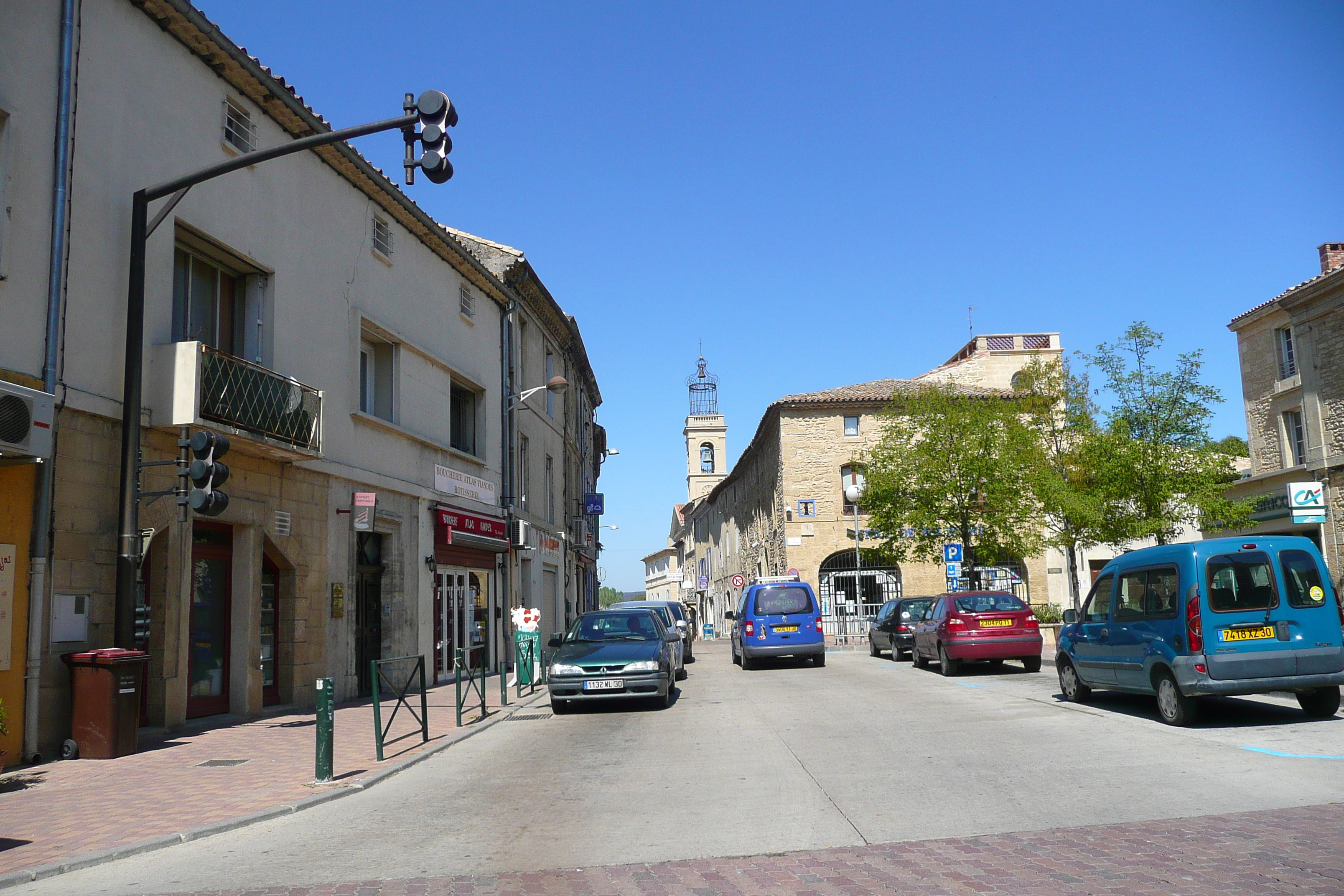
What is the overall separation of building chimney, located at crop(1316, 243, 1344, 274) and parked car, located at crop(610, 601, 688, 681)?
22.5m

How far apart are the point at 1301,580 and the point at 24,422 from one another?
12394mm

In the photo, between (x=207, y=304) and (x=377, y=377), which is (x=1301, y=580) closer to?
(x=207, y=304)

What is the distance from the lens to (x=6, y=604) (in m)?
9.59

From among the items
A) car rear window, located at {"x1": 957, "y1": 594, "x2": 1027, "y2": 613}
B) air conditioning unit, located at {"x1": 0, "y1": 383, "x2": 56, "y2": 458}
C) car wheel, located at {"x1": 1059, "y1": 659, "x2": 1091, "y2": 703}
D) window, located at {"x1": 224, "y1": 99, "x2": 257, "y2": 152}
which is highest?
window, located at {"x1": 224, "y1": 99, "x2": 257, "y2": 152}

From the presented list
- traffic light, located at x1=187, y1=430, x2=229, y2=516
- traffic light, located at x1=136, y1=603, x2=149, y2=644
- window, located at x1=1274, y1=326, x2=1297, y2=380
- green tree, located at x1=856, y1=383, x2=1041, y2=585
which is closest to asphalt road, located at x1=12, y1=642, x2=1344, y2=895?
traffic light, located at x1=187, y1=430, x2=229, y2=516

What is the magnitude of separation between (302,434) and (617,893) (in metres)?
10.6

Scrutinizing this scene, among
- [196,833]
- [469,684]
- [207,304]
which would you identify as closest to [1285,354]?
[469,684]

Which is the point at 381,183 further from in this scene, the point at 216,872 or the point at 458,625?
the point at 216,872

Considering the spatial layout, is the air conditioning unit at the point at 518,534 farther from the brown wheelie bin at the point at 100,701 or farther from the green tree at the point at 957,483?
the brown wheelie bin at the point at 100,701

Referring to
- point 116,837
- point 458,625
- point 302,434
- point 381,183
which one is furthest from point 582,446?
point 116,837

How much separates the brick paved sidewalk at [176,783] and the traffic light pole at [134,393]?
1.49 m

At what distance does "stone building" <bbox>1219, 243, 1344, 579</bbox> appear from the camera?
28812 mm

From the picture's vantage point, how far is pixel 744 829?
21.3 ft

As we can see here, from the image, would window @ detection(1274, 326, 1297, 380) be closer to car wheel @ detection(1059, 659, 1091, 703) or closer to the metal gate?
the metal gate
